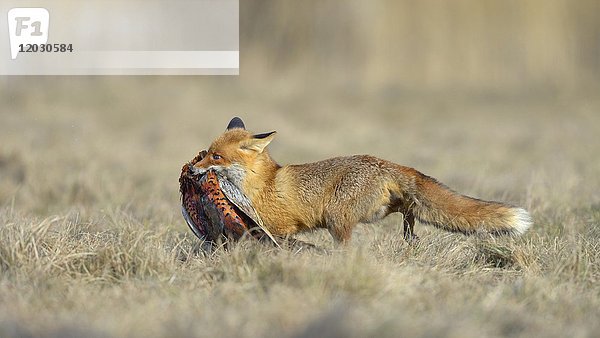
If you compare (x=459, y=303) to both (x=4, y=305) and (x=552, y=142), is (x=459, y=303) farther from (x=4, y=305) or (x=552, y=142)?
(x=552, y=142)

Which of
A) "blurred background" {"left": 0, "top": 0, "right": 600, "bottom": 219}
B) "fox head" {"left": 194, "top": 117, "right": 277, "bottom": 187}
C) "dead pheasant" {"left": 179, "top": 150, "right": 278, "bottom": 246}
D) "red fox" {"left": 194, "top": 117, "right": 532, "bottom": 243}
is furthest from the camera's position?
"blurred background" {"left": 0, "top": 0, "right": 600, "bottom": 219}

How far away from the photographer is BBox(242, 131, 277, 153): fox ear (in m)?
5.91

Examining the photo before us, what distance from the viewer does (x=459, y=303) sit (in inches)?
179

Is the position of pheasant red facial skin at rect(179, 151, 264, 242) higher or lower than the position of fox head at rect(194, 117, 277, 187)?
lower

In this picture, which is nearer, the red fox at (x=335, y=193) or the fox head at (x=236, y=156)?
the red fox at (x=335, y=193)

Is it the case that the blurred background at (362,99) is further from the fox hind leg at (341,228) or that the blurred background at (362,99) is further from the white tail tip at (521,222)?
the fox hind leg at (341,228)

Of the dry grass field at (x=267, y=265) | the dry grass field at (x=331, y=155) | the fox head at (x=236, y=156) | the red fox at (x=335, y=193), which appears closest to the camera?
the dry grass field at (x=267, y=265)

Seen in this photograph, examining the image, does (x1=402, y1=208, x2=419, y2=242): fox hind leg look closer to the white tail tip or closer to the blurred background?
the white tail tip

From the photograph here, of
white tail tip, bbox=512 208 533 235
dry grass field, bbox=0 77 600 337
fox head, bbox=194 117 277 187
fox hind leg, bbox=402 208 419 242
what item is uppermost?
fox head, bbox=194 117 277 187

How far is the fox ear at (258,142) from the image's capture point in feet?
19.4

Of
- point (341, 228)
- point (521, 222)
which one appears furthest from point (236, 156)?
point (521, 222)

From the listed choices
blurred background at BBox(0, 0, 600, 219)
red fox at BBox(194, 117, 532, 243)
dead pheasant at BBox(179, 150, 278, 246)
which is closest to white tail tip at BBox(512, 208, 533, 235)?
red fox at BBox(194, 117, 532, 243)
